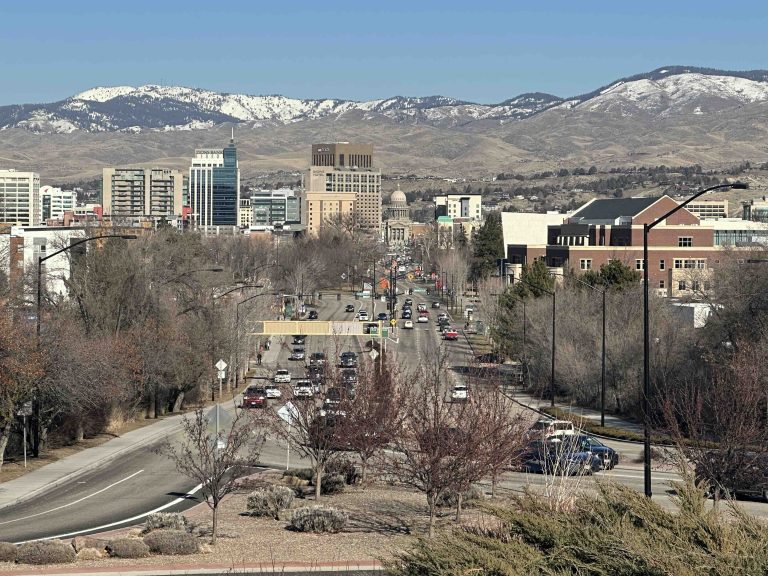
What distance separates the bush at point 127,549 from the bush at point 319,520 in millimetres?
3493

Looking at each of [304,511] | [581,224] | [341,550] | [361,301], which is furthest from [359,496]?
[361,301]

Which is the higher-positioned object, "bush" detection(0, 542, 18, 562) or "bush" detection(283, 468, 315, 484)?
"bush" detection(0, 542, 18, 562)

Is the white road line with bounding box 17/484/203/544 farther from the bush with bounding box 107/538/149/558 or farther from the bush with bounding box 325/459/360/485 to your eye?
the bush with bounding box 325/459/360/485

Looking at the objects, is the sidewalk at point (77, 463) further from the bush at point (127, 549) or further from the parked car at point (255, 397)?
the bush at point (127, 549)

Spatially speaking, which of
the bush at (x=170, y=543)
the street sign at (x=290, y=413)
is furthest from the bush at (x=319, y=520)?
the street sign at (x=290, y=413)

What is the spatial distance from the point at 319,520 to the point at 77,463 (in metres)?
17.0

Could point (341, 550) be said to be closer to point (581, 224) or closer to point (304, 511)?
point (304, 511)

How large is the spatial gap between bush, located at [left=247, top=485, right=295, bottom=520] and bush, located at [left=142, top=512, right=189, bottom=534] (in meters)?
2.39

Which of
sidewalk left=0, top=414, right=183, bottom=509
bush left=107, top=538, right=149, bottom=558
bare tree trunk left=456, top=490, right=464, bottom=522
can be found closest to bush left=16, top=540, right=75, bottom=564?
bush left=107, top=538, right=149, bottom=558

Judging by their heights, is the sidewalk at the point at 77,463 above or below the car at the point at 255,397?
below

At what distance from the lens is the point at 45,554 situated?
25562 mm

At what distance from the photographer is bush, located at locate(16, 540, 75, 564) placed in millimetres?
25531

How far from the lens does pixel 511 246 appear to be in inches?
5020

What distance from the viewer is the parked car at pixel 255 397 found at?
55.0 metres
